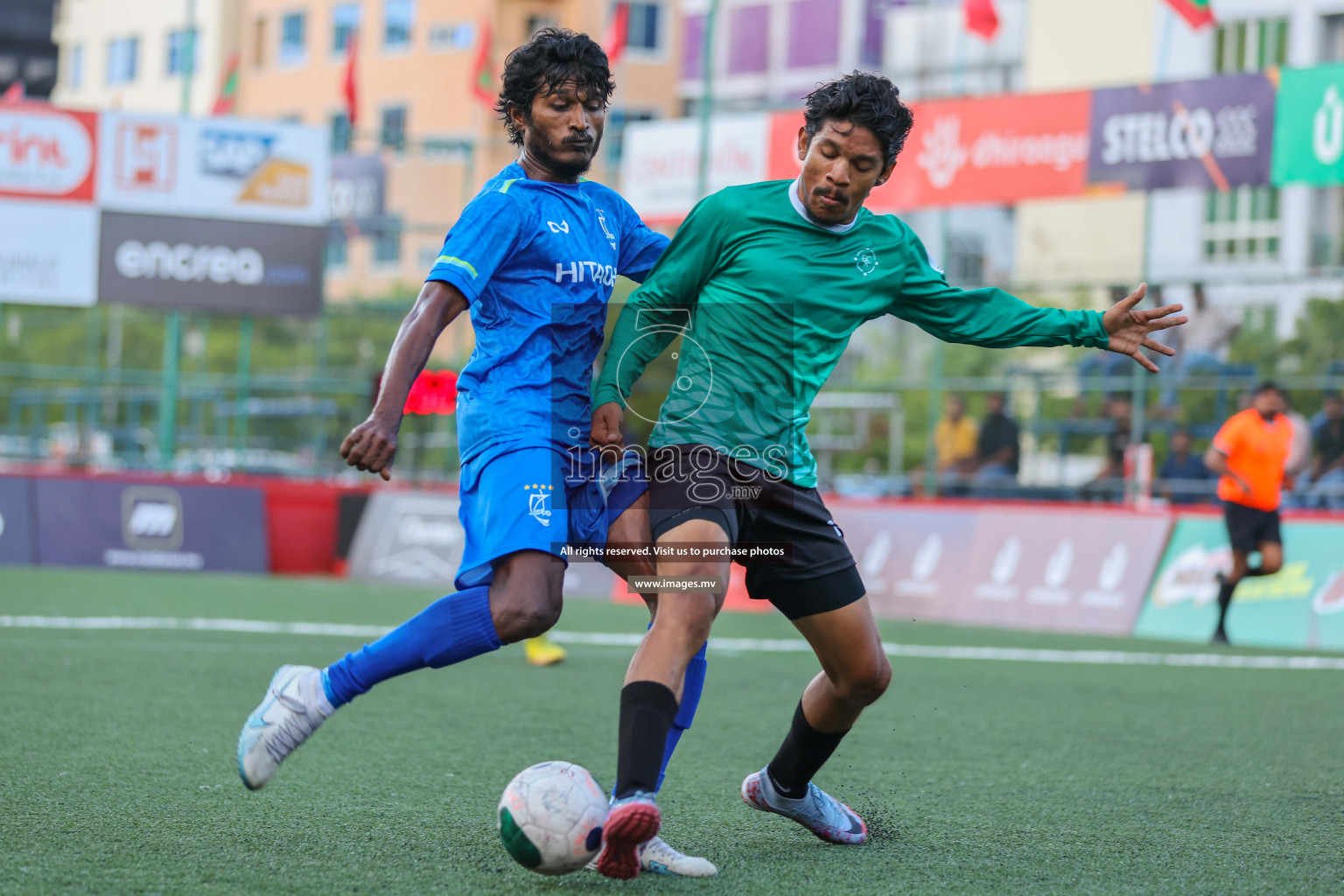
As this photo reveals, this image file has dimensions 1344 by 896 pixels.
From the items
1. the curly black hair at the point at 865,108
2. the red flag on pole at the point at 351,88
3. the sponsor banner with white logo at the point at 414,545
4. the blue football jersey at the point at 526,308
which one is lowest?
the sponsor banner with white logo at the point at 414,545

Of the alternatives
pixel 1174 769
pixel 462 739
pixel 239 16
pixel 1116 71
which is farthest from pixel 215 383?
pixel 239 16

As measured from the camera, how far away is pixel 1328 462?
13273 mm

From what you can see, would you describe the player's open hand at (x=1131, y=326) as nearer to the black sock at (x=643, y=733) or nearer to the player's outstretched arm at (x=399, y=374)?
the black sock at (x=643, y=733)

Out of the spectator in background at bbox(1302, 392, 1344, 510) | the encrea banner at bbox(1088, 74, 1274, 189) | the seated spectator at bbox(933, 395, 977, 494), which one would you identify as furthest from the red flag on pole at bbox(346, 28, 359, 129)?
the spectator in background at bbox(1302, 392, 1344, 510)

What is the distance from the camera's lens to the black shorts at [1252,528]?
1179cm

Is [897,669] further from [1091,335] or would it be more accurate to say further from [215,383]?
[215,383]

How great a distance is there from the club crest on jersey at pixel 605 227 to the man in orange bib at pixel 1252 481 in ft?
28.6

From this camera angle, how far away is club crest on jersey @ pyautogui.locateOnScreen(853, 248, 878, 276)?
4.25 metres

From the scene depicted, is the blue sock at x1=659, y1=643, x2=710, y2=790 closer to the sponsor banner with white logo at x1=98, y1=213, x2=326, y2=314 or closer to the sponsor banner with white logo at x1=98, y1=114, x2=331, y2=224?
the sponsor banner with white logo at x1=98, y1=213, x2=326, y2=314

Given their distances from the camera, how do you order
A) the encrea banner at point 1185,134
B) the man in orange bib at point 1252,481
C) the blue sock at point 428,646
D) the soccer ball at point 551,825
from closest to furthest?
1. the soccer ball at point 551,825
2. the blue sock at point 428,646
3. the man in orange bib at point 1252,481
4. the encrea banner at point 1185,134

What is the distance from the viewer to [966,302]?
4.42 metres

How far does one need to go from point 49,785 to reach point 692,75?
40.8 m

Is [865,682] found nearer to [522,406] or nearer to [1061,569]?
[522,406]

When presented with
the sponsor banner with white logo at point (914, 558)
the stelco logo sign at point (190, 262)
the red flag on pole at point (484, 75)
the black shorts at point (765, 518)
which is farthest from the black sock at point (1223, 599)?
the red flag on pole at point (484, 75)
